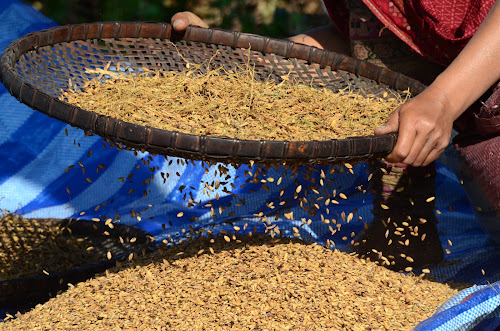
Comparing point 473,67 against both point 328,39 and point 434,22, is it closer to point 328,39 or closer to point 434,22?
point 434,22

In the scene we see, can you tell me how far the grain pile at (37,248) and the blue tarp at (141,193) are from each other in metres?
0.13

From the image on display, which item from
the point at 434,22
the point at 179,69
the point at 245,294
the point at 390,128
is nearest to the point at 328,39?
the point at 434,22

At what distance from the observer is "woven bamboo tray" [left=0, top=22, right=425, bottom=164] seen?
4.45ft

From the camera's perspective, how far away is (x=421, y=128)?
148 centimetres

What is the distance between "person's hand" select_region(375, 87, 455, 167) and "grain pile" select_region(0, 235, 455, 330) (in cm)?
39

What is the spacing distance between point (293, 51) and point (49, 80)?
0.81 m

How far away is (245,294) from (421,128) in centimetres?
61

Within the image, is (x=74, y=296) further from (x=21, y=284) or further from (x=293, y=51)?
(x=293, y=51)

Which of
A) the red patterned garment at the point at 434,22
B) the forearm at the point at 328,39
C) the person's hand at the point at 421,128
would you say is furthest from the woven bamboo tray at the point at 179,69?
the forearm at the point at 328,39

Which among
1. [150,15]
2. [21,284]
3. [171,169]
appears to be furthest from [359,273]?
[150,15]

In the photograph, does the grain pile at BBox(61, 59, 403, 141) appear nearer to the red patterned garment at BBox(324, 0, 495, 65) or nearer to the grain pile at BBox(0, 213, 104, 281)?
the red patterned garment at BBox(324, 0, 495, 65)

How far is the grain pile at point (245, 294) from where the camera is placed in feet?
5.03

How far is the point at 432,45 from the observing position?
2029 millimetres

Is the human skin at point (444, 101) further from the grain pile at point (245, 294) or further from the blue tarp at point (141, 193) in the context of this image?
the blue tarp at point (141, 193)
